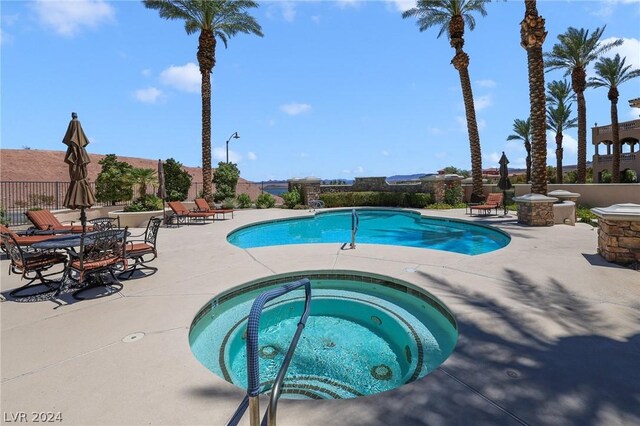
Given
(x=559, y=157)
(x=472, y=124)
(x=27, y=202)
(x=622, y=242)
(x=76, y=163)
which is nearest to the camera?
(x=76, y=163)

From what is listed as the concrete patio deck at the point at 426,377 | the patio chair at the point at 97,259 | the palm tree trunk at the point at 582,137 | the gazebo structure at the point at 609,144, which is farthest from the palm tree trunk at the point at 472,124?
the gazebo structure at the point at 609,144

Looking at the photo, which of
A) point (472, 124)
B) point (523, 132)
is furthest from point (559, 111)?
point (472, 124)

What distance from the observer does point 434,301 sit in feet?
16.2

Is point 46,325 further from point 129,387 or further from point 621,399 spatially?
point 621,399

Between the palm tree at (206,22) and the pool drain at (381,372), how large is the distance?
16.4 meters

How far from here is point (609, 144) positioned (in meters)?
37.6

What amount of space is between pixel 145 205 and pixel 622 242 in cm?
1578

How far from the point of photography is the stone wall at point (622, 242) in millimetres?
6371

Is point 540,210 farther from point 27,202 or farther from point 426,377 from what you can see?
point 27,202

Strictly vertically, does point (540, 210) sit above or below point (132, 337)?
above

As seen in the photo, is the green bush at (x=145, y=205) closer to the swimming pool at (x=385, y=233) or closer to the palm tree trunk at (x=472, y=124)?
the swimming pool at (x=385, y=233)

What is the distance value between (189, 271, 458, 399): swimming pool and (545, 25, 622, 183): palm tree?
26064 mm

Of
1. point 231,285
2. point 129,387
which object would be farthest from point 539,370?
point 231,285

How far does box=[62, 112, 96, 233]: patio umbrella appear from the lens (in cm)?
561
